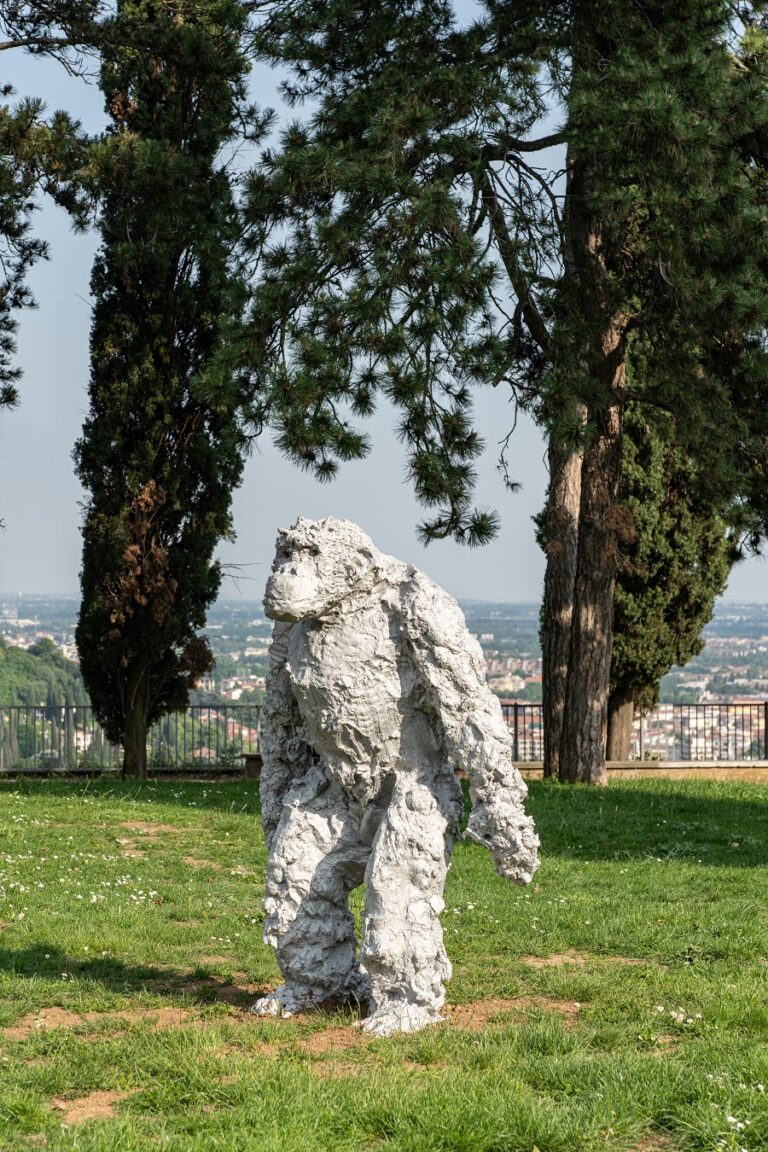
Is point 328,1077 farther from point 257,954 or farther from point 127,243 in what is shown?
point 127,243

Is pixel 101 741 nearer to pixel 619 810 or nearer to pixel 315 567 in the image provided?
pixel 619 810

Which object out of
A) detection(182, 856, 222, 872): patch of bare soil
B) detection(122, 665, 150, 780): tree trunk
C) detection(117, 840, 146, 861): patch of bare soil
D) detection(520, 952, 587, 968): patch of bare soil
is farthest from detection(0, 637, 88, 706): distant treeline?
detection(520, 952, 587, 968): patch of bare soil

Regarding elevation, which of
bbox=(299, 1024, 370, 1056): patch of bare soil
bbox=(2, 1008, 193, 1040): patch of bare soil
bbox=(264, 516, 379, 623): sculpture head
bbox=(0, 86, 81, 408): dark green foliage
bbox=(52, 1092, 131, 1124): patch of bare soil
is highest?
bbox=(0, 86, 81, 408): dark green foliage

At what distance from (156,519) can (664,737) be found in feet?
32.0

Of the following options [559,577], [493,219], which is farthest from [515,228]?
[559,577]

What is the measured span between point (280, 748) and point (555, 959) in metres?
2.22

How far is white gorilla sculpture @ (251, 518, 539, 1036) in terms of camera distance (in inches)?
233

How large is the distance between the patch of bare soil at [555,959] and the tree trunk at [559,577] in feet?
28.2

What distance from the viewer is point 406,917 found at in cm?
593

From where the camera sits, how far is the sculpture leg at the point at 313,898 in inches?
243

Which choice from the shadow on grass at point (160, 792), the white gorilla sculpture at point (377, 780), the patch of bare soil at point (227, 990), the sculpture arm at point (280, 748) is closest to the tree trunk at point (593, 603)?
the shadow on grass at point (160, 792)

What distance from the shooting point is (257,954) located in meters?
7.61

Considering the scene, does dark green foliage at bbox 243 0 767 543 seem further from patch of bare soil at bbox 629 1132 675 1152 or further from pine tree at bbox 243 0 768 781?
patch of bare soil at bbox 629 1132 675 1152

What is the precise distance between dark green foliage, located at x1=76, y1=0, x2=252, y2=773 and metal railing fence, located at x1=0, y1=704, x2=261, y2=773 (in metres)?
1.29
